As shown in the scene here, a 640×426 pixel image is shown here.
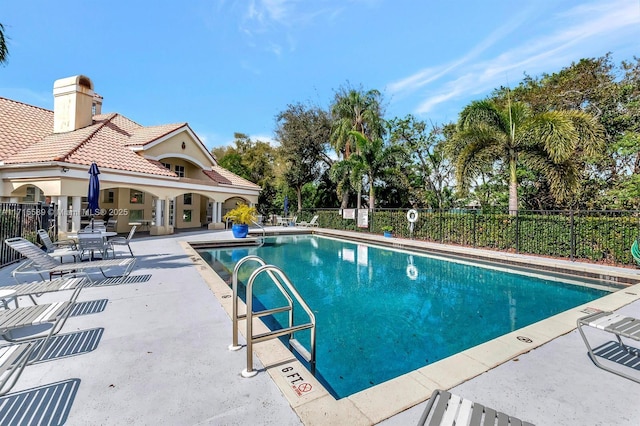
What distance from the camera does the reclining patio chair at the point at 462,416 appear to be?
190 centimetres

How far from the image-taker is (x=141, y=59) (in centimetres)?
1608

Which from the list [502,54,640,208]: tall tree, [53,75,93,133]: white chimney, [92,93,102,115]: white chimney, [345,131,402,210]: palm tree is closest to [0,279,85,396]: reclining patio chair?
[345,131,402,210]: palm tree

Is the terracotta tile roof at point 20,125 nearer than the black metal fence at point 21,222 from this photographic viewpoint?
No

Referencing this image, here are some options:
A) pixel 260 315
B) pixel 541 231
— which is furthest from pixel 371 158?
pixel 260 315

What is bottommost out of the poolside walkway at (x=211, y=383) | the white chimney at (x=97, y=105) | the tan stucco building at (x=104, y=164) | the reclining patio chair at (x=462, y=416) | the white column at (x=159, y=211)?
the poolside walkway at (x=211, y=383)

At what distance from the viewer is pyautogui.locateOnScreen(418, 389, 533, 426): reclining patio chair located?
1.90m

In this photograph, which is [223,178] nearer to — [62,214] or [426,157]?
[62,214]

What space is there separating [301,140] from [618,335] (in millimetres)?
27155

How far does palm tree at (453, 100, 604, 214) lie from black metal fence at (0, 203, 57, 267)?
16365mm

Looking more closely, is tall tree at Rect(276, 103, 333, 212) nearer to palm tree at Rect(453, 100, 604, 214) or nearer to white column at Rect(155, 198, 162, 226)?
white column at Rect(155, 198, 162, 226)

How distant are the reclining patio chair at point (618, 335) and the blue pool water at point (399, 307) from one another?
1.59 m

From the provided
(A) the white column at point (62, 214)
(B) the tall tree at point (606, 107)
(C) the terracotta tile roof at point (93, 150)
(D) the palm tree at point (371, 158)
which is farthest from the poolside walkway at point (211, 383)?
(B) the tall tree at point (606, 107)

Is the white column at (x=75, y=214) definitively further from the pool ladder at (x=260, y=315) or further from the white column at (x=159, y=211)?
the pool ladder at (x=260, y=315)

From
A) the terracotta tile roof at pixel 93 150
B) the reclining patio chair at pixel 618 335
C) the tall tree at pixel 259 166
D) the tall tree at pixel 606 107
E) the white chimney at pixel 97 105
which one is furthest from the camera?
the tall tree at pixel 259 166
